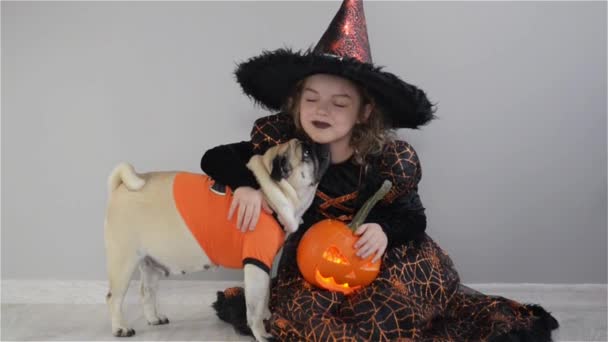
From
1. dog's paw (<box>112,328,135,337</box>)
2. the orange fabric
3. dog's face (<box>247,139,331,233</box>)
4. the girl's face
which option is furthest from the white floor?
the girl's face

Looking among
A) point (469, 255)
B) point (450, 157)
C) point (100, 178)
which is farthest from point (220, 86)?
point (469, 255)

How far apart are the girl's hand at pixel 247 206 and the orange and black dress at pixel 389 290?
4 cm

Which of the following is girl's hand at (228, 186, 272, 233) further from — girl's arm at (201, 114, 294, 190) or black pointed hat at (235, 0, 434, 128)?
black pointed hat at (235, 0, 434, 128)

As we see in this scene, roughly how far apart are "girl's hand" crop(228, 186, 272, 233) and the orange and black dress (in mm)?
41

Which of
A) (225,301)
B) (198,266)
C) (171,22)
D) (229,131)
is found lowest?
(225,301)

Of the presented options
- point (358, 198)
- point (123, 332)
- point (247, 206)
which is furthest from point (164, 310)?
point (358, 198)

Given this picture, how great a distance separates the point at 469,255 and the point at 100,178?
1280 millimetres

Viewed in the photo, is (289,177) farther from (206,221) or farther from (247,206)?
(206,221)

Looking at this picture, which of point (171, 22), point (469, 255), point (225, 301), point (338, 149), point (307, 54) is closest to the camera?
point (307, 54)

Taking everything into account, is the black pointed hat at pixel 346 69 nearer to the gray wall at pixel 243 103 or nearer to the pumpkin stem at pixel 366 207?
the pumpkin stem at pixel 366 207

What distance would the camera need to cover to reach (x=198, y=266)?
4.94 ft

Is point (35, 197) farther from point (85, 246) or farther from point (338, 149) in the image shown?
point (338, 149)

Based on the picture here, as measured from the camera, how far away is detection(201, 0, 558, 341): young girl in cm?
142

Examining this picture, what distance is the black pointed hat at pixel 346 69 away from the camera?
1378 mm
